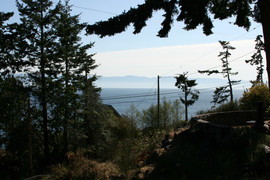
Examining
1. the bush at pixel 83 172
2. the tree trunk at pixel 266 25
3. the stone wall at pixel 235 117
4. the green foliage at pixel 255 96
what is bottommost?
the bush at pixel 83 172

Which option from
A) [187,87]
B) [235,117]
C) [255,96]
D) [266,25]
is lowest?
[235,117]

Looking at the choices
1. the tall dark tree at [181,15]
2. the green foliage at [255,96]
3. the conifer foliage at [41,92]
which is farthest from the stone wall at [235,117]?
the conifer foliage at [41,92]

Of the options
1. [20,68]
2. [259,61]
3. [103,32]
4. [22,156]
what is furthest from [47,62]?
[259,61]

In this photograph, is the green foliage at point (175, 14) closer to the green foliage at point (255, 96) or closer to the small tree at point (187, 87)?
the green foliage at point (255, 96)

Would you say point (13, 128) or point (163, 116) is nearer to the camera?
point (13, 128)

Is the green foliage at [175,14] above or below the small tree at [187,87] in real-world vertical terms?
above

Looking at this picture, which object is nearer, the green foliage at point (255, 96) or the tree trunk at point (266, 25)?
the tree trunk at point (266, 25)

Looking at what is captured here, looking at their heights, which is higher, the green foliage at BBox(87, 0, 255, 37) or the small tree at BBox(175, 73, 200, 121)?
the green foliage at BBox(87, 0, 255, 37)

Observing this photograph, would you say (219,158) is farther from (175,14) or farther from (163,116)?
(163,116)

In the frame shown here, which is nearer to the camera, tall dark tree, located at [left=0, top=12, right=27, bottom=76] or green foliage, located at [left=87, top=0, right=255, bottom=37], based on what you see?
green foliage, located at [left=87, top=0, right=255, bottom=37]

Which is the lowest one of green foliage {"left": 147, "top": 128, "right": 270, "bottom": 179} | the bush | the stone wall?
the bush

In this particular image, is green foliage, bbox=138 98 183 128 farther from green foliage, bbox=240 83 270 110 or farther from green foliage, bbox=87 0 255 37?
green foliage, bbox=87 0 255 37

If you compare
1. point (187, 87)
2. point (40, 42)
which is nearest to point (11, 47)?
point (40, 42)

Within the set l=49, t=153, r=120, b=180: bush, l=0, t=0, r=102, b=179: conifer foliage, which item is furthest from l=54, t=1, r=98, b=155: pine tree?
l=49, t=153, r=120, b=180: bush
